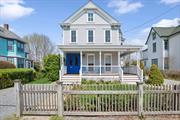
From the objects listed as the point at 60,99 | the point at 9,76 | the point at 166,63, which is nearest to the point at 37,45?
the point at 166,63

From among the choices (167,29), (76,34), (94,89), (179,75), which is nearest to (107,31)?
(76,34)

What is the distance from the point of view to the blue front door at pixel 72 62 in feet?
86.0

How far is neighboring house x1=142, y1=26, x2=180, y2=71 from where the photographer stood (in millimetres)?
30747

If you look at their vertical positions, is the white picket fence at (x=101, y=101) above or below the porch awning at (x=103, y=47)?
below

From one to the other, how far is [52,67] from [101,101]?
56.6 ft

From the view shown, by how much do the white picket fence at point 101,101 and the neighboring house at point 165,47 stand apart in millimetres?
24387

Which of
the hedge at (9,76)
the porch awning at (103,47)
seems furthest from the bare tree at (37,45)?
the porch awning at (103,47)

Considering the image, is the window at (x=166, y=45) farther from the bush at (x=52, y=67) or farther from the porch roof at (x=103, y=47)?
the bush at (x=52, y=67)

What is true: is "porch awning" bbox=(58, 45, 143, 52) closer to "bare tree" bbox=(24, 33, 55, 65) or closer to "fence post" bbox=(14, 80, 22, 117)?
"fence post" bbox=(14, 80, 22, 117)

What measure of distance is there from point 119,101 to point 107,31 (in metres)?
20.2

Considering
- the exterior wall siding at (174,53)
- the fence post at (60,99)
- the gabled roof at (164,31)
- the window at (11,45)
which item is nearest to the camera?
the fence post at (60,99)

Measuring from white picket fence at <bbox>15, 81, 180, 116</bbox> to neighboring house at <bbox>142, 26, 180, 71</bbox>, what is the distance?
24.4 metres

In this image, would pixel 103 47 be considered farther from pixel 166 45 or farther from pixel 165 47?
pixel 166 45

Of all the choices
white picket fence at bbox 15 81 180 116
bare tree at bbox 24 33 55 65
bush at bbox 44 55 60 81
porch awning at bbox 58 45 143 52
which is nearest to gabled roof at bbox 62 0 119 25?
bush at bbox 44 55 60 81
